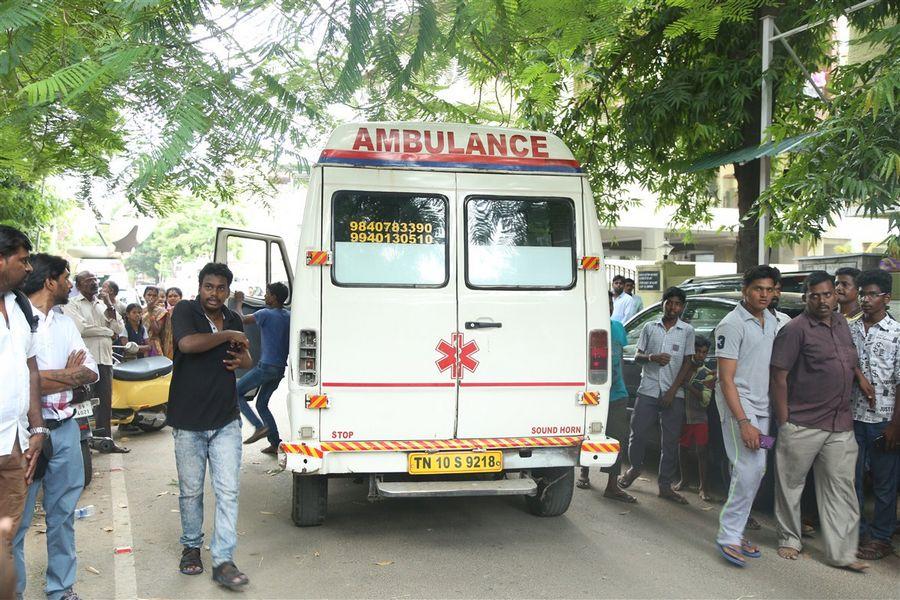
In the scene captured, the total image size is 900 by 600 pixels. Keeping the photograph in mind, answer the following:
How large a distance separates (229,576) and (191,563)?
37 centimetres

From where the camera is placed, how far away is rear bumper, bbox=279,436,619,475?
15.5 ft

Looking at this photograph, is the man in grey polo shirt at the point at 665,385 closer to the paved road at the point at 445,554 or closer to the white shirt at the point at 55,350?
the paved road at the point at 445,554

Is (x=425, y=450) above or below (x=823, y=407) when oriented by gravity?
below

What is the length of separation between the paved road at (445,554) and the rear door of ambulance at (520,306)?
79 centimetres

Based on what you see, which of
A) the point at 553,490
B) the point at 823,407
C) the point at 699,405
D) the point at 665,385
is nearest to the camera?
the point at 823,407

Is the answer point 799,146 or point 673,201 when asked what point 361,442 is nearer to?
point 799,146

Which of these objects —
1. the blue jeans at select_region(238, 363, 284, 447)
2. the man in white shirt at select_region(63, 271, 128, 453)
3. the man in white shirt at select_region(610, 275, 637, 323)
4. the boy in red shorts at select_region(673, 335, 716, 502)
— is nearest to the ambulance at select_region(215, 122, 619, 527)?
the boy in red shorts at select_region(673, 335, 716, 502)

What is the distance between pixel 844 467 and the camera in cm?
467

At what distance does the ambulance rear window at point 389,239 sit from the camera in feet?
16.1

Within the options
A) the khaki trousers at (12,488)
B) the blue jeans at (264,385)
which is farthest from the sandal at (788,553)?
the blue jeans at (264,385)

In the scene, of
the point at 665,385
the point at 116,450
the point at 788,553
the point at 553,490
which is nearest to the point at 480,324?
the point at 553,490

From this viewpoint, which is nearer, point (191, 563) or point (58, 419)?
point (58, 419)

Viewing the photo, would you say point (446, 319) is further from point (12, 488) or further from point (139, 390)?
point (139, 390)

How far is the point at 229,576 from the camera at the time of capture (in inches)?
165
